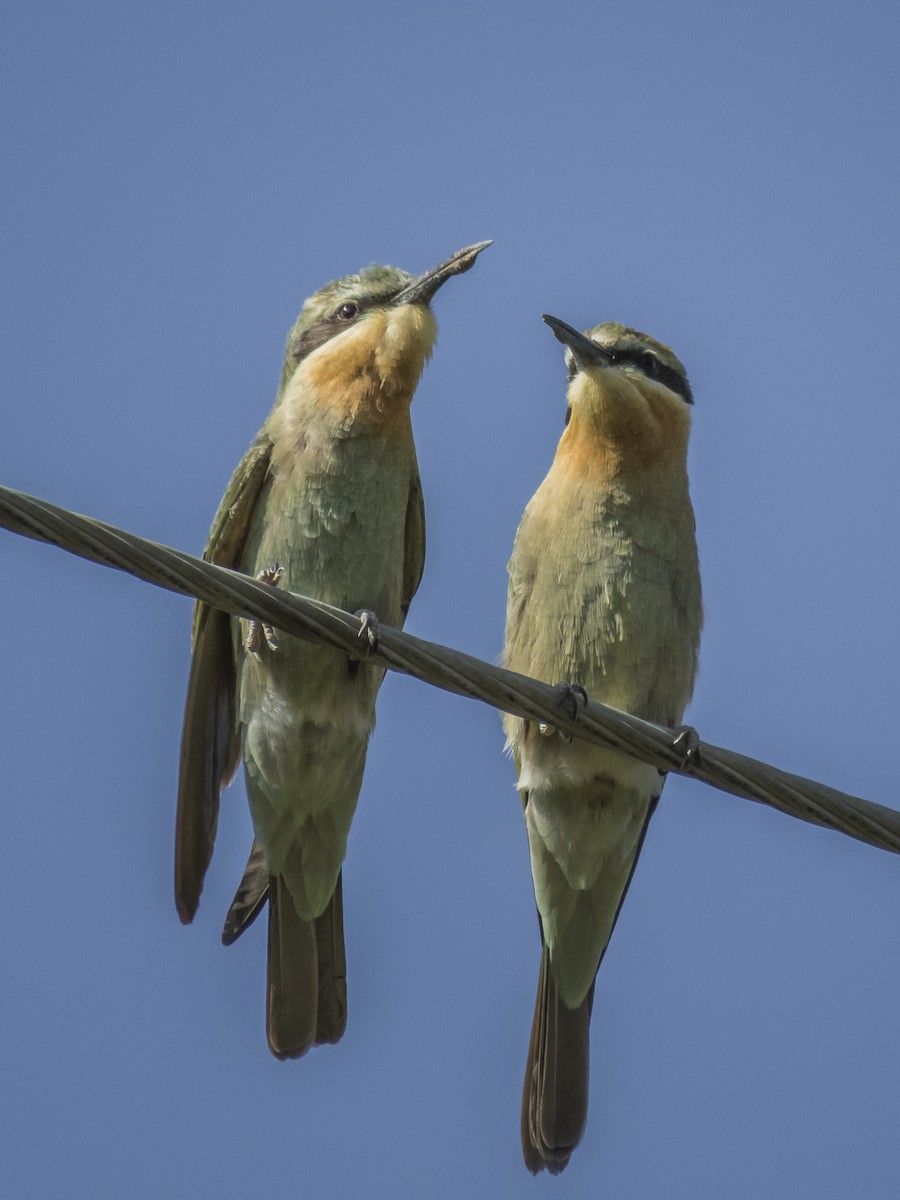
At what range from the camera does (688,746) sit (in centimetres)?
483

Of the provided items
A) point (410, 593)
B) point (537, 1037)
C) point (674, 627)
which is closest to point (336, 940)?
point (537, 1037)

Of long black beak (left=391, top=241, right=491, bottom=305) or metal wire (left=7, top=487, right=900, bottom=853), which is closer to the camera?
metal wire (left=7, top=487, right=900, bottom=853)

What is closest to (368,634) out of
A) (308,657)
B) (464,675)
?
(464,675)

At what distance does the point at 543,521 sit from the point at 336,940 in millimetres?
1893

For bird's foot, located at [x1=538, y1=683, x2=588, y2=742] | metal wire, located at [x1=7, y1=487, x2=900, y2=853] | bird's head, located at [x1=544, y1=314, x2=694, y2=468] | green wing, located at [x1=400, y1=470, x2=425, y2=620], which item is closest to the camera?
metal wire, located at [x1=7, y1=487, x2=900, y2=853]

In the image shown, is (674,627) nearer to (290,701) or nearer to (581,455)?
(581,455)

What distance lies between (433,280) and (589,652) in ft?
5.65

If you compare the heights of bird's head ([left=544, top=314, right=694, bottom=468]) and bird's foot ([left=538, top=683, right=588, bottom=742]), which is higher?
bird's head ([left=544, top=314, right=694, bottom=468])

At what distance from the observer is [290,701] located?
5977mm

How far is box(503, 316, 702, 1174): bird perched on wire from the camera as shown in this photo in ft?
19.6

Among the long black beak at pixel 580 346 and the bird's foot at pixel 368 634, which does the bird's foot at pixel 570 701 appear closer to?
the bird's foot at pixel 368 634

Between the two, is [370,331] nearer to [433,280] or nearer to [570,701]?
[433,280]

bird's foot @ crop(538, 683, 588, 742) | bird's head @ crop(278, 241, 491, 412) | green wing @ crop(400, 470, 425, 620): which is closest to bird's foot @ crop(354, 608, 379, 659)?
bird's foot @ crop(538, 683, 588, 742)

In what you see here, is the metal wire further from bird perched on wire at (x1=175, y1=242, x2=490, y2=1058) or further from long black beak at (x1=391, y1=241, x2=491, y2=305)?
long black beak at (x1=391, y1=241, x2=491, y2=305)
